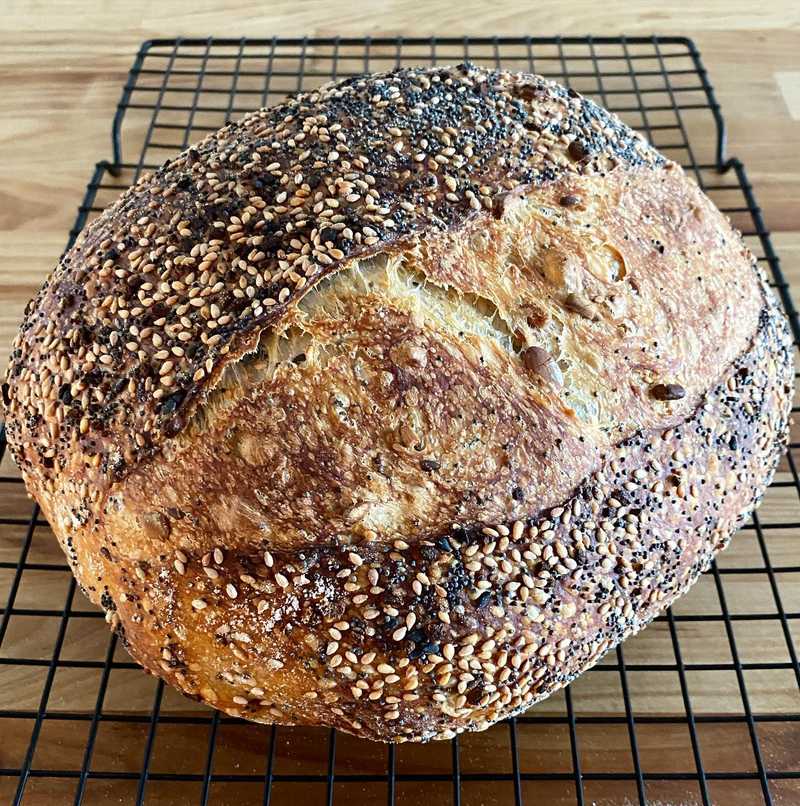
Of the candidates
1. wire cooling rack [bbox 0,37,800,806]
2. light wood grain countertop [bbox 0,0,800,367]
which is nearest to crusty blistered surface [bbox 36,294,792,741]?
wire cooling rack [bbox 0,37,800,806]

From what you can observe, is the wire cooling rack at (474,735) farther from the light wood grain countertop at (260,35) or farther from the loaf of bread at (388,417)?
the light wood grain countertop at (260,35)

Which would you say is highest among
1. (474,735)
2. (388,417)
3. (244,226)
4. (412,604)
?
(244,226)

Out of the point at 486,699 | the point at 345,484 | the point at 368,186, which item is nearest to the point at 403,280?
the point at 368,186

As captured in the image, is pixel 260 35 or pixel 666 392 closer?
pixel 666 392

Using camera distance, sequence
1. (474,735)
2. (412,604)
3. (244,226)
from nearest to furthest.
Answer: (412,604) → (244,226) → (474,735)

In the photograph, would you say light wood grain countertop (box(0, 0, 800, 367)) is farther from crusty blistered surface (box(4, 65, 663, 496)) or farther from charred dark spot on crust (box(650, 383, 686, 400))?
charred dark spot on crust (box(650, 383, 686, 400))

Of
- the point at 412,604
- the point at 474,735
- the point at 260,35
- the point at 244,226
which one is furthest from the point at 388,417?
the point at 260,35

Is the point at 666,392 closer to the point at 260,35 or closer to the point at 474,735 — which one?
the point at 474,735
